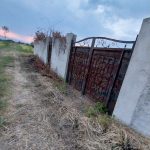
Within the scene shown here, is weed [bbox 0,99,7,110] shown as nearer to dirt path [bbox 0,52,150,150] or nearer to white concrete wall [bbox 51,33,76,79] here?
dirt path [bbox 0,52,150,150]

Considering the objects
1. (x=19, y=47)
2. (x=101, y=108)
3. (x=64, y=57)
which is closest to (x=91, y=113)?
(x=101, y=108)

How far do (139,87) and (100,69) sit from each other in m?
1.63

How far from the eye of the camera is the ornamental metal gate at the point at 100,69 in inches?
147

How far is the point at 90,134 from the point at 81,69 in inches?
119

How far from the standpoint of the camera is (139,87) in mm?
3021

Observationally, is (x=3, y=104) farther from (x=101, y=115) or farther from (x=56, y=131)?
(x=101, y=115)

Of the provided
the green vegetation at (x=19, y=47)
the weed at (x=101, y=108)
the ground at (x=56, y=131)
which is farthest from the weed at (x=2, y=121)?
the green vegetation at (x=19, y=47)

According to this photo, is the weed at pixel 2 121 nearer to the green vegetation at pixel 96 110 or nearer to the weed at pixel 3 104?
the weed at pixel 3 104

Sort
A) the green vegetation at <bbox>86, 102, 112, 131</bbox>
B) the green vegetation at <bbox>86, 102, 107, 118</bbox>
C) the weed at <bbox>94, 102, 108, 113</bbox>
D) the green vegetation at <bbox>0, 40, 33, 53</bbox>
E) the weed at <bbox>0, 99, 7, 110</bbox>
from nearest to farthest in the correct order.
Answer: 1. the green vegetation at <bbox>86, 102, 112, 131</bbox>
2. the weed at <bbox>0, 99, 7, 110</bbox>
3. the green vegetation at <bbox>86, 102, 107, 118</bbox>
4. the weed at <bbox>94, 102, 108, 113</bbox>
5. the green vegetation at <bbox>0, 40, 33, 53</bbox>

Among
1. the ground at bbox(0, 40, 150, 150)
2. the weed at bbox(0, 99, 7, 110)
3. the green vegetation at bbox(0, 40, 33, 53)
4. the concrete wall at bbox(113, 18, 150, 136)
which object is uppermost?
the concrete wall at bbox(113, 18, 150, 136)

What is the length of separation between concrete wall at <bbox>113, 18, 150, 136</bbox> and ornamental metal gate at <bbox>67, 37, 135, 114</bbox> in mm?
319

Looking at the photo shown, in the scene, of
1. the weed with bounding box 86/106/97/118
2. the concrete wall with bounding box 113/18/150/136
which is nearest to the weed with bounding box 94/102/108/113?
the weed with bounding box 86/106/97/118

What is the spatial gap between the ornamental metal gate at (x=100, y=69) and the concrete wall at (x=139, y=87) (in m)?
0.32

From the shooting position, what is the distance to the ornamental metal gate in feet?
12.3
